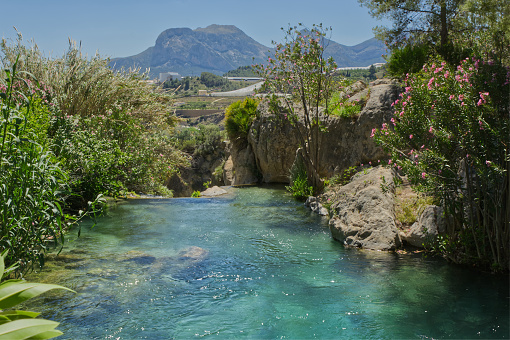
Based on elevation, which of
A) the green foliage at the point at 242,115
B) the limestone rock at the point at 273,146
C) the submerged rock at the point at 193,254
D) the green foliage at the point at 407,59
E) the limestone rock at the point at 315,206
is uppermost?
the green foliage at the point at 407,59

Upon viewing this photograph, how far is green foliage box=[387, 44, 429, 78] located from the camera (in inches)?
503

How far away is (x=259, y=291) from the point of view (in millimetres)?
5676

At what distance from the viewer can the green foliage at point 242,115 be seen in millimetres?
19953

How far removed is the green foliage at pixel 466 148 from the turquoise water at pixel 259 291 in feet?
1.98

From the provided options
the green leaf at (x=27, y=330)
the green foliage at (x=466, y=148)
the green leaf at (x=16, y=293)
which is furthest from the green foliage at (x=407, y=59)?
the green leaf at (x=27, y=330)

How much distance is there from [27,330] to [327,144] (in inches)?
542

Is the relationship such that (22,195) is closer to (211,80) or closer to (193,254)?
(193,254)

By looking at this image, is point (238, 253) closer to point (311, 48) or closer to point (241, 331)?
point (241, 331)

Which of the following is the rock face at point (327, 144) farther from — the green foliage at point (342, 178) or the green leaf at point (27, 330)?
the green leaf at point (27, 330)

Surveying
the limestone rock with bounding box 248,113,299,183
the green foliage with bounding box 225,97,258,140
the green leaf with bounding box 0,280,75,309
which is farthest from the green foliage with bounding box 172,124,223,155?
the green leaf with bounding box 0,280,75,309

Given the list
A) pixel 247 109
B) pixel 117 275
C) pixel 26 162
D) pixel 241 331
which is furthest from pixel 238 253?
pixel 247 109

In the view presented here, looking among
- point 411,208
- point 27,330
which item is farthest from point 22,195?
point 411,208

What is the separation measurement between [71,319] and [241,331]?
185cm

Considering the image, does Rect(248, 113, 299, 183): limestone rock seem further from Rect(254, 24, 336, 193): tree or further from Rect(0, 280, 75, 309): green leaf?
Rect(0, 280, 75, 309): green leaf
